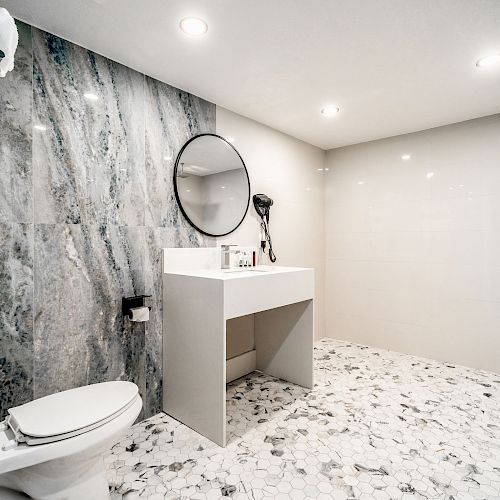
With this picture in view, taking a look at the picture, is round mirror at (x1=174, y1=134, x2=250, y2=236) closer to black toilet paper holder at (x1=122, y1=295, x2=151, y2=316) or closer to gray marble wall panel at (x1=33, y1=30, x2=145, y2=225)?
gray marble wall panel at (x1=33, y1=30, x2=145, y2=225)

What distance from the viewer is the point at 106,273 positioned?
1830mm

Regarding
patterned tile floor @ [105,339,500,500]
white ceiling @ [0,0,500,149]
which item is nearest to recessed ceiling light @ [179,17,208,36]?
white ceiling @ [0,0,500,149]

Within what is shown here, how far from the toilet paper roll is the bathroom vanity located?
0.65ft

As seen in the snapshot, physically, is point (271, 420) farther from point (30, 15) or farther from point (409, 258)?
point (30, 15)

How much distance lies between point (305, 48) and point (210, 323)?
1591mm

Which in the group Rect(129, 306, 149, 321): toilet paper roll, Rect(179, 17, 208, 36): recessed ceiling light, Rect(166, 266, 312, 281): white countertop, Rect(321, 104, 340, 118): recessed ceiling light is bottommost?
Rect(129, 306, 149, 321): toilet paper roll

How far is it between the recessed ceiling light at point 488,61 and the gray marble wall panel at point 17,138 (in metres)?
2.43

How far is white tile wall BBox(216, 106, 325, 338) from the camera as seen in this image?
2.72m

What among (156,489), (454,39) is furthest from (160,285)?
(454,39)

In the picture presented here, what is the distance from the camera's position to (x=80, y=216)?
173cm

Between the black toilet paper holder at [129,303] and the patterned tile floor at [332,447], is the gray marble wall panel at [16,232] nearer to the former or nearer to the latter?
the black toilet paper holder at [129,303]

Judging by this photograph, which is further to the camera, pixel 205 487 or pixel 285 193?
pixel 285 193

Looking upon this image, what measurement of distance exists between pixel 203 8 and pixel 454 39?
1288 mm

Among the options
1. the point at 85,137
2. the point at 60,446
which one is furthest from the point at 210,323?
the point at 85,137
